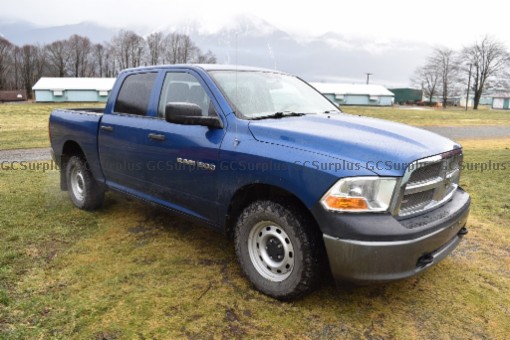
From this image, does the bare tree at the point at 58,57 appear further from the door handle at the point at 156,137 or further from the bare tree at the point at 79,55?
the door handle at the point at 156,137

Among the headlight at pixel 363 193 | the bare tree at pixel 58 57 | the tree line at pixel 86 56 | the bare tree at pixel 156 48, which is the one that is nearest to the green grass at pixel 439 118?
the headlight at pixel 363 193

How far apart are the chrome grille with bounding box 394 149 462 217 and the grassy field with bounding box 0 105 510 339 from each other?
0.74 m

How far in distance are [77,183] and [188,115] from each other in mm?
2998

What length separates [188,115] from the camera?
3533 mm

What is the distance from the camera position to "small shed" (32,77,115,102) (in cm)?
5578

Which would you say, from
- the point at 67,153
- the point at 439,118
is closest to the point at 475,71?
the point at 439,118

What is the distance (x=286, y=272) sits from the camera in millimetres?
→ 3320

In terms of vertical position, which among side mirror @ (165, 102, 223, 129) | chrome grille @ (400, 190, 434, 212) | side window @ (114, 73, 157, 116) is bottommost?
chrome grille @ (400, 190, 434, 212)

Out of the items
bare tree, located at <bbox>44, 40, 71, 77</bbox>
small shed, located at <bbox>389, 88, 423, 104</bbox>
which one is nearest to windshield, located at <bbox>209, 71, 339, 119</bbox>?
bare tree, located at <bbox>44, 40, 71, 77</bbox>

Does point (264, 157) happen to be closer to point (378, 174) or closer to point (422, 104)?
point (378, 174)

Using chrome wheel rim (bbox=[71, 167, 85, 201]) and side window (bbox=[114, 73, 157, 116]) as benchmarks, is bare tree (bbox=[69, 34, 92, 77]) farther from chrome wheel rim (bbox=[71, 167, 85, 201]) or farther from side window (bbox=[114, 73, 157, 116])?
side window (bbox=[114, 73, 157, 116])

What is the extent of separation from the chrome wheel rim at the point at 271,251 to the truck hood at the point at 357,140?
70 cm

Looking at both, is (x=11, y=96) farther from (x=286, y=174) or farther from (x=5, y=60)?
(x=286, y=174)

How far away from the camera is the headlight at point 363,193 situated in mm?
2850
